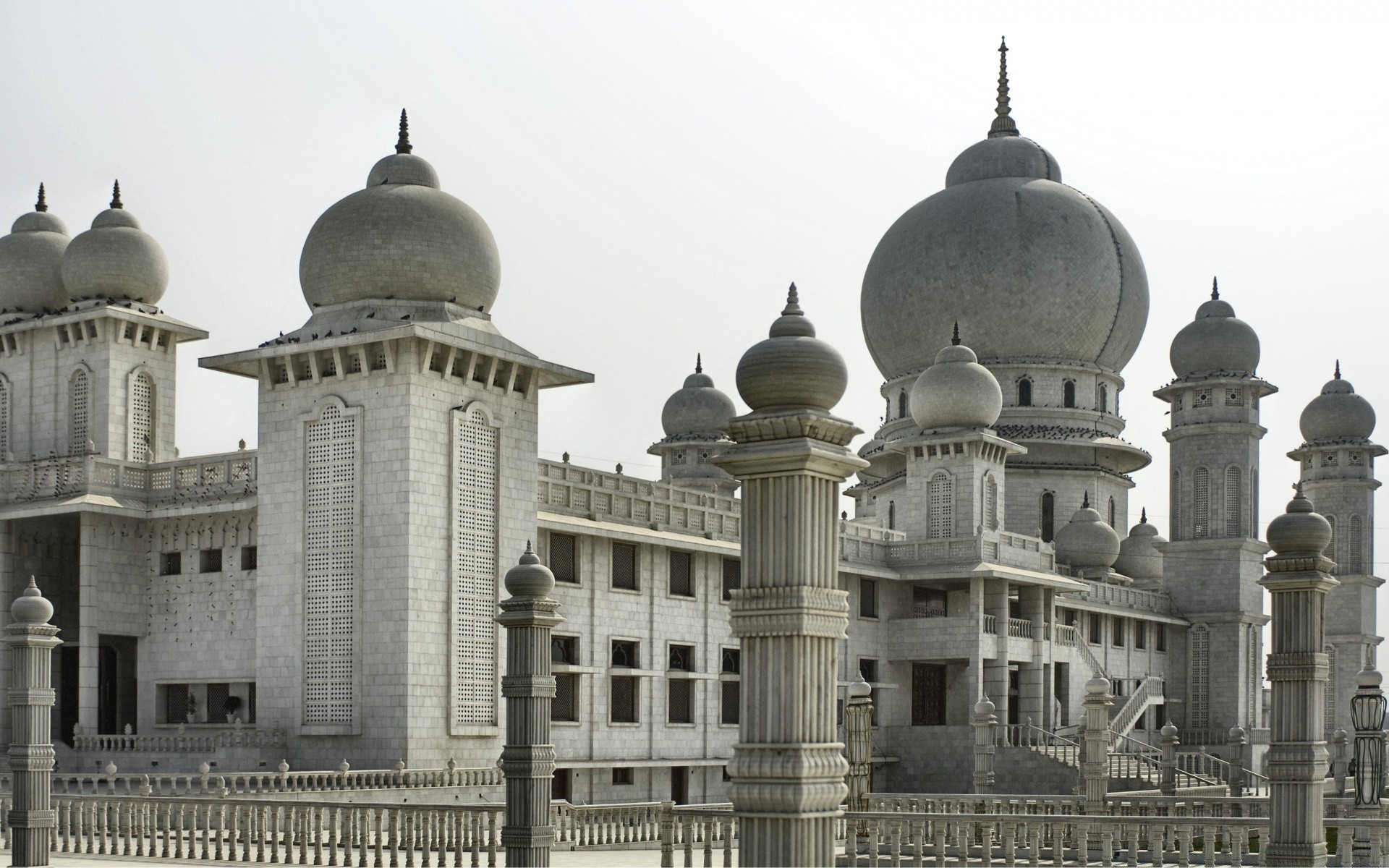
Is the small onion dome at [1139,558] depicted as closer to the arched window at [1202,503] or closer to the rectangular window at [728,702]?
the arched window at [1202,503]

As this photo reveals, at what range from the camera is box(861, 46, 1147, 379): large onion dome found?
5659 centimetres

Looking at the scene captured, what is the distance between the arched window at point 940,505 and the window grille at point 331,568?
61.4ft

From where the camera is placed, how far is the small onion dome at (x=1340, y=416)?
2458 inches

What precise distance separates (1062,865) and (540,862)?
7539 millimetres

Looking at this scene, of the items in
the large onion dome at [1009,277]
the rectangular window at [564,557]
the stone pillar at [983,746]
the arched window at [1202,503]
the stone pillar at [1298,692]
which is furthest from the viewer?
the large onion dome at [1009,277]

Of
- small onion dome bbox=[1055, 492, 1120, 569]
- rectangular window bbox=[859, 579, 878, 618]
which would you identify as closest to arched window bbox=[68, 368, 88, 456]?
rectangular window bbox=[859, 579, 878, 618]

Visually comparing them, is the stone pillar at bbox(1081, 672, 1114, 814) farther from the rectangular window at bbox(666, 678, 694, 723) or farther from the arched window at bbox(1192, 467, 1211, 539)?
the arched window at bbox(1192, 467, 1211, 539)

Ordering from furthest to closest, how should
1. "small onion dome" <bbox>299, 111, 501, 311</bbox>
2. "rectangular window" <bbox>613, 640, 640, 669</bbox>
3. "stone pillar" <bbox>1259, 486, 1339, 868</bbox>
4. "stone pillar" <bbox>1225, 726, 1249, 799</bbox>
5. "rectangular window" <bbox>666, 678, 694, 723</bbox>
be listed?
1. "rectangular window" <bbox>666, 678, 694, 723</bbox>
2. "stone pillar" <bbox>1225, 726, 1249, 799</bbox>
3. "rectangular window" <bbox>613, 640, 640, 669</bbox>
4. "small onion dome" <bbox>299, 111, 501, 311</bbox>
5. "stone pillar" <bbox>1259, 486, 1339, 868</bbox>

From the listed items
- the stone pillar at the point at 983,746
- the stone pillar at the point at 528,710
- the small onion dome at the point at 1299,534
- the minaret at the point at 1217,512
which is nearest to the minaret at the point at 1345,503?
A: the minaret at the point at 1217,512

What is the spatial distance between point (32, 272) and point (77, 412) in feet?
10.3

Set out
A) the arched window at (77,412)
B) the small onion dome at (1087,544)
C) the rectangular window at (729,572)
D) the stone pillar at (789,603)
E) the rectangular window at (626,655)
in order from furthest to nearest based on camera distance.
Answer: the small onion dome at (1087,544)
the rectangular window at (729,572)
the rectangular window at (626,655)
the arched window at (77,412)
the stone pillar at (789,603)

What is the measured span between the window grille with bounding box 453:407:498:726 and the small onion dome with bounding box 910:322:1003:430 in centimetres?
1670

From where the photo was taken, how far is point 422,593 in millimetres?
30516

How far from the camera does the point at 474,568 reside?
3181 centimetres
